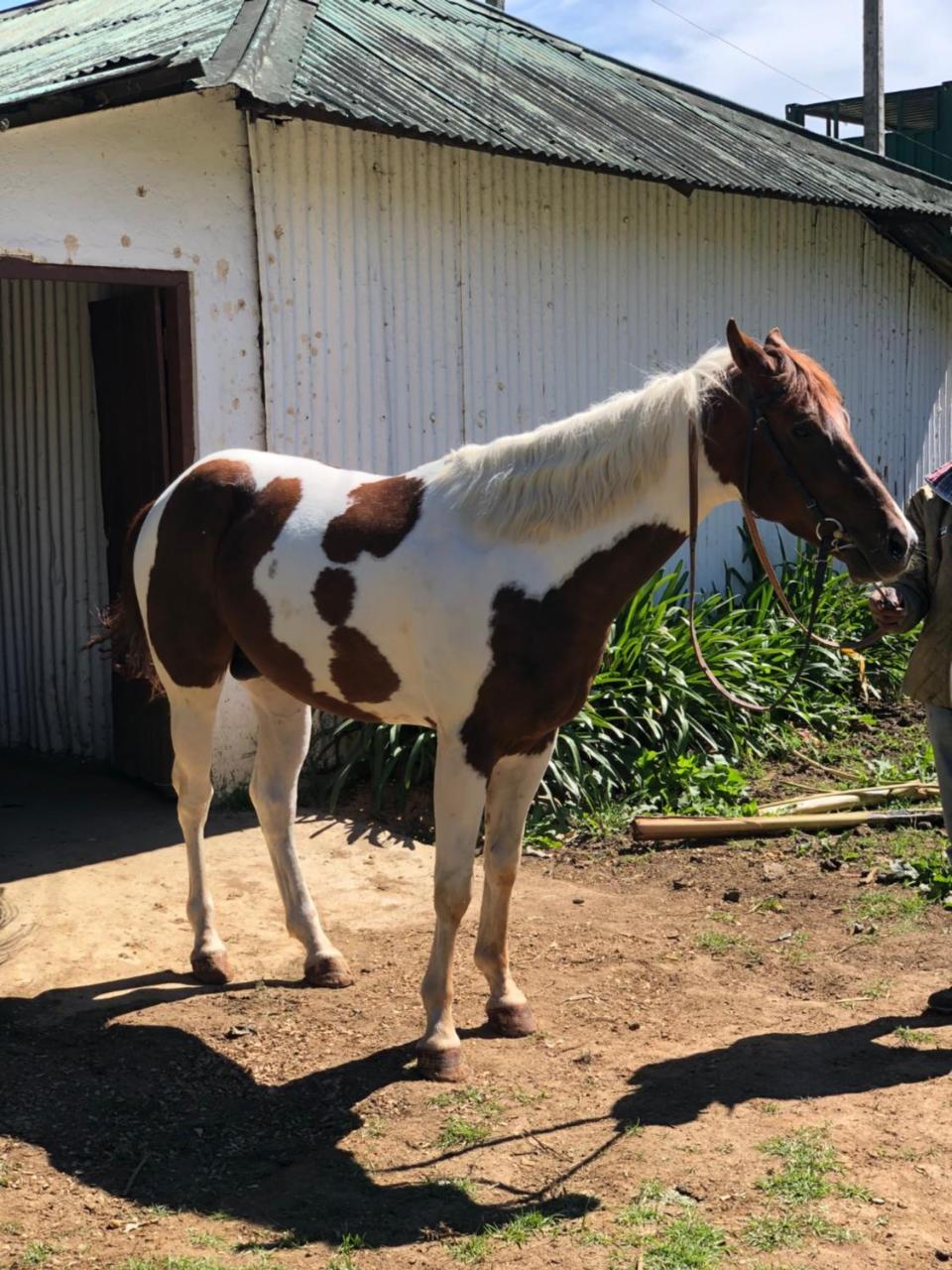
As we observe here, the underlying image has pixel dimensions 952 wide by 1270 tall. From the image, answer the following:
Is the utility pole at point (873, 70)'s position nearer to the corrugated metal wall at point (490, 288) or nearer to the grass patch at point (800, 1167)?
the corrugated metal wall at point (490, 288)

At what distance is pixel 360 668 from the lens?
438 centimetres

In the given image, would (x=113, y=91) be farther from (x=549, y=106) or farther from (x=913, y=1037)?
(x=913, y=1037)

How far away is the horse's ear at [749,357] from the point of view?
12.3ft

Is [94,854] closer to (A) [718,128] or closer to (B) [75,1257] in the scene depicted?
(B) [75,1257]

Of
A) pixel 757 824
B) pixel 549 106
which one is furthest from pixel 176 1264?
pixel 549 106

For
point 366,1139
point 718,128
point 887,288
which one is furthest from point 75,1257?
point 887,288

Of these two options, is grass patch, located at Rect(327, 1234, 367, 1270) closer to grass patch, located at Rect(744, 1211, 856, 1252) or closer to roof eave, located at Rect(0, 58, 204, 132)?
grass patch, located at Rect(744, 1211, 856, 1252)

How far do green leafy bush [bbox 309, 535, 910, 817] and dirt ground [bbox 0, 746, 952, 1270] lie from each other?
0.73 meters

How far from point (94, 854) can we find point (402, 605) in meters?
2.73

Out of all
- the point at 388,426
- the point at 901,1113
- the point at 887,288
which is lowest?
the point at 901,1113

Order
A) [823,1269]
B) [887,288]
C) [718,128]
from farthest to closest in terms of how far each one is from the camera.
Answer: [887,288] < [718,128] < [823,1269]

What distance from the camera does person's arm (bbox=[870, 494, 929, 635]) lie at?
4555 millimetres

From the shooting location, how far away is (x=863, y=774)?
7.64m

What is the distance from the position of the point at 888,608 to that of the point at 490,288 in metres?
4.23
